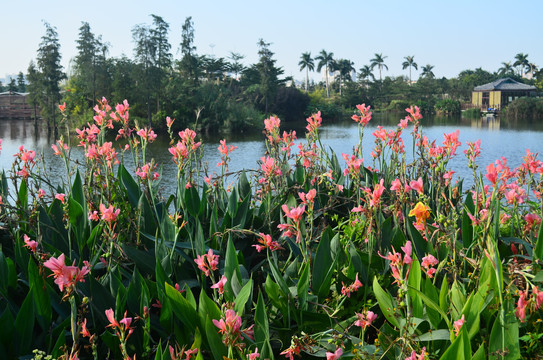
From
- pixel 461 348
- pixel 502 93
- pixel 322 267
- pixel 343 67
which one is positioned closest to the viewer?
pixel 461 348

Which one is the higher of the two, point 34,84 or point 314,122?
point 34,84

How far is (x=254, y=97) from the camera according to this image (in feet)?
120

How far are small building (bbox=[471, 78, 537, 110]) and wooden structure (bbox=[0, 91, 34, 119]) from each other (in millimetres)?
41534

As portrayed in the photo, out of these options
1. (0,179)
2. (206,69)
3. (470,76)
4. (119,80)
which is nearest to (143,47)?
(119,80)

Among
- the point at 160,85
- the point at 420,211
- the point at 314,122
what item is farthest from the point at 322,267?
→ the point at 160,85

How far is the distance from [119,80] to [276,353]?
1164 inches

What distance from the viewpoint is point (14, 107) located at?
42.3 m

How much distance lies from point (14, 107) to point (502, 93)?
43926 millimetres

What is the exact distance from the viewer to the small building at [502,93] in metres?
46.8

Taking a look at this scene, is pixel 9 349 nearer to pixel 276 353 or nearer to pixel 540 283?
pixel 276 353

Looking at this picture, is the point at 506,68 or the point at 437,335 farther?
the point at 506,68

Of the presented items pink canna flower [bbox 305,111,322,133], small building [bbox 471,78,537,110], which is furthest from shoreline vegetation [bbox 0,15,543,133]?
pink canna flower [bbox 305,111,322,133]

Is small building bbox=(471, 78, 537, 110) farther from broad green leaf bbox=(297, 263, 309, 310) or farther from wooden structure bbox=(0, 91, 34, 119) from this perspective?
broad green leaf bbox=(297, 263, 309, 310)

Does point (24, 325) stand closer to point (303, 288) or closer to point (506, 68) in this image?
point (303, 288)
